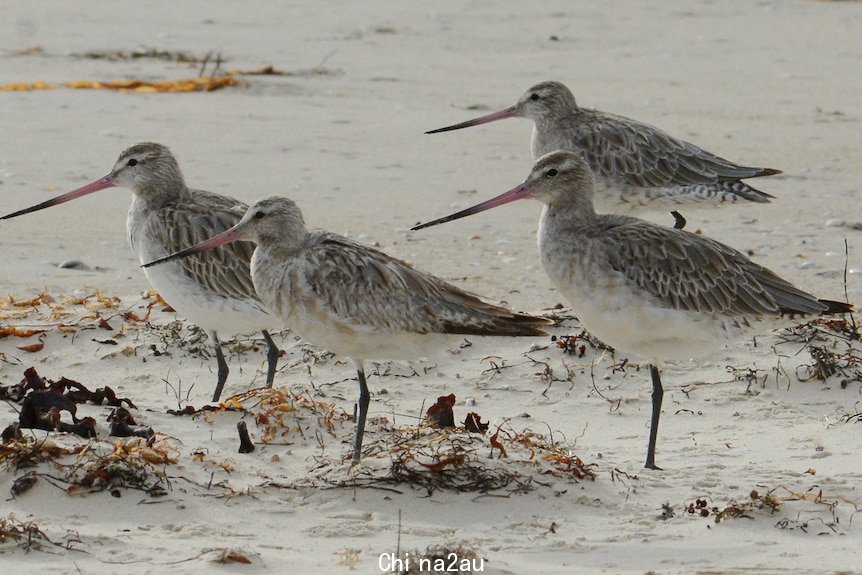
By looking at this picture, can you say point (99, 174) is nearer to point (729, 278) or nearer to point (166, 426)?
point (166, 426)

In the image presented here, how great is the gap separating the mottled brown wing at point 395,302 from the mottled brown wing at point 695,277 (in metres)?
0.55

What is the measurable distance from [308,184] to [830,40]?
716 cm

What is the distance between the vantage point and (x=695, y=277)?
6992mm

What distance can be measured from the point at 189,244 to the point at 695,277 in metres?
2.75

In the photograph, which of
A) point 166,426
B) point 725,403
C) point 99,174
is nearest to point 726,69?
point 99,174

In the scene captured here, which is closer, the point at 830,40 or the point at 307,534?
the point at 307,534

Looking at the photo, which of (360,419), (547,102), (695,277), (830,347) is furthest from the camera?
(547,102)

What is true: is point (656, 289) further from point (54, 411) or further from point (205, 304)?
point (54, 411)

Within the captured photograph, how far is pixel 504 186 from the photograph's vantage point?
11406 mm

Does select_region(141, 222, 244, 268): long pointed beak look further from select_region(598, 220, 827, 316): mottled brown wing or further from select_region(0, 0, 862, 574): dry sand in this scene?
select_region(598, 220, 827, 316): mottled brown wing

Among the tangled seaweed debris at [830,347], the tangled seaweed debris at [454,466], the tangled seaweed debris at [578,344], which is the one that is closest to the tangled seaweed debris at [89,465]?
the tangled seaweed debris at [454,466]

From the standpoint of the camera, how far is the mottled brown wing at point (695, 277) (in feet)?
22.6

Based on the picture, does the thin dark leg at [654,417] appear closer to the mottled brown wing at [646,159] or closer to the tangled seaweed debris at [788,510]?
the tangled seaweed debris at [788,510]

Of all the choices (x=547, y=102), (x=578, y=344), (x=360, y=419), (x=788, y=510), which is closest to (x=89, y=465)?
(x=360, y=419)
